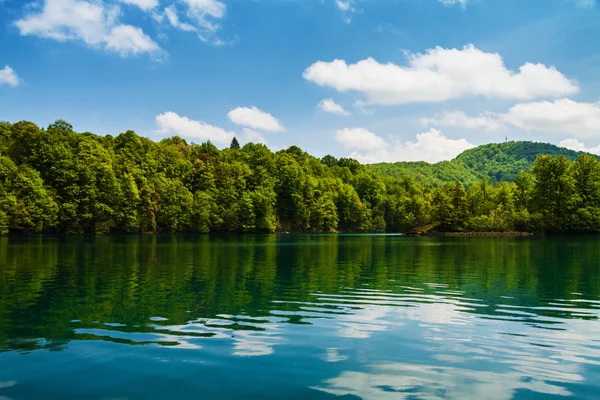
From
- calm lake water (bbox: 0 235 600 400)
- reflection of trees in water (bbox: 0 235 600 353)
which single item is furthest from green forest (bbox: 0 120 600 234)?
calm lake water (bbox: 0 235 600 400)

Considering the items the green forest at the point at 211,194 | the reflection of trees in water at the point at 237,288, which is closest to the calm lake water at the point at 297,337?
the reflection of trees in water at the point at 237,288

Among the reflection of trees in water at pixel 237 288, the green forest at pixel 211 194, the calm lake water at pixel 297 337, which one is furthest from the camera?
the green forest at pixel 211 194

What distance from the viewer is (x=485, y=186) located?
127312 mm

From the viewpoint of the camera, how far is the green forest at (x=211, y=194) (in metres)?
96.3

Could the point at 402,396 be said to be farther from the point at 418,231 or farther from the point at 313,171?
the point at 313,171

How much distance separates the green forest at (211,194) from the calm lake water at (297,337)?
7795cm

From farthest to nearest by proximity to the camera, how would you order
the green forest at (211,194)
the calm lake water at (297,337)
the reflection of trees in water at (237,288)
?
the green forest at (211,194), the reflection of trees in water at (237,288), the calm lake water at (297,337)

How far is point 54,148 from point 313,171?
322 ft

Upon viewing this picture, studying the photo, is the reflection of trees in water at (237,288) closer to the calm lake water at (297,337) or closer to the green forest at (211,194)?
the calm lake water at (297,337)

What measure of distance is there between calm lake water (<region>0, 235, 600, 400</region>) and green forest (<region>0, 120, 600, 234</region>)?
7795cm

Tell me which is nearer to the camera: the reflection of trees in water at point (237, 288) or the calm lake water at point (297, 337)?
the calm lake water at point (297, 337)

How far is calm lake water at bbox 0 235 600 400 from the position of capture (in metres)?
9.27

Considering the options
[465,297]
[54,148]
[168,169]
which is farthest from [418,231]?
[465,297]

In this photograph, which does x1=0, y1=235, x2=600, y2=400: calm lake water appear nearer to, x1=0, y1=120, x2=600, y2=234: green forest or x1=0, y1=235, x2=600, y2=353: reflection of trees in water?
x1=0, y1=235, x2=600, y2=353: reflection of trees in water
